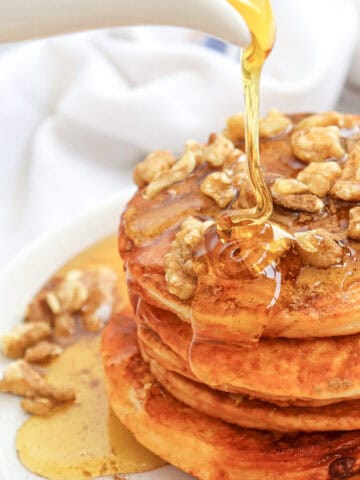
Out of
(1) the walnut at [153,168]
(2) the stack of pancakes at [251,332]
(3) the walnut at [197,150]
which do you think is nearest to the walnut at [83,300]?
(2) the stack of pancakes at [251,332]

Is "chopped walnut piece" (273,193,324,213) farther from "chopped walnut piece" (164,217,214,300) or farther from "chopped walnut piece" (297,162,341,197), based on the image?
"chopped walnut piece" (164,217,214,300)

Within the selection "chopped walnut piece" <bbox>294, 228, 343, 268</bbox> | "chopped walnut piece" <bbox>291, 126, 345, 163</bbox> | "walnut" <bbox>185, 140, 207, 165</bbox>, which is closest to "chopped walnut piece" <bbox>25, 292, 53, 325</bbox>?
"walnut" <bbox>185, 140, 207, 165</bbox>

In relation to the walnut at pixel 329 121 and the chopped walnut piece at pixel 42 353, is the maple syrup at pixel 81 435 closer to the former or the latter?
the chopped walnut piece at pixel 42 353

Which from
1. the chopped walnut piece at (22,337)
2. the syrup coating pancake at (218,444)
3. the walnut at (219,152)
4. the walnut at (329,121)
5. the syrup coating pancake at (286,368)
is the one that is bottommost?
the chopped walnut piece at (22,337)

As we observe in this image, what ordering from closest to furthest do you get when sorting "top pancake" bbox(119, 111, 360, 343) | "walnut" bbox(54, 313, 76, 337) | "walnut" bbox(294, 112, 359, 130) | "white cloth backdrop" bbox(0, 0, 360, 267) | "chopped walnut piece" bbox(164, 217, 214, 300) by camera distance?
1. "top pancake" bbox(119, 111, 360, 343)
2. "chopped walnut piece" bbox(164, 217, 214, 300)
3. "walnut" bbox(294, 112, 359, 130)
4. "walnut" bbox(54, 313, 76, 337)
5. "white cloth backdrop" bbox(0, 0, 360, 267)

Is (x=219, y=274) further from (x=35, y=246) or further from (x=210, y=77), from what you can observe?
(x=210, y=77)

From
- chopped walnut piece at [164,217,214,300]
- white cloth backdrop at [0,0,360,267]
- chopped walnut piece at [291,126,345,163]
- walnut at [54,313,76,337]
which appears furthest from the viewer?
white cloth backdrop at [0,0,360,267]
